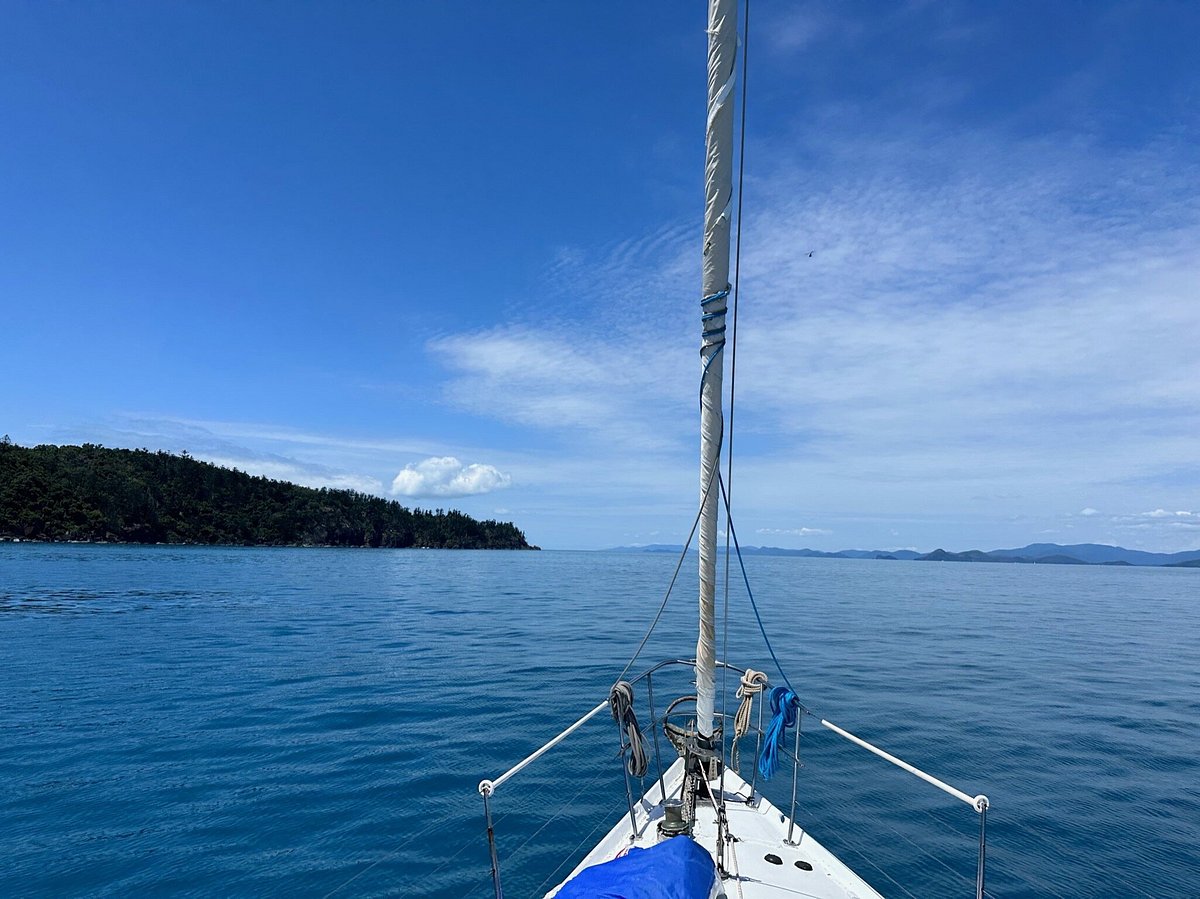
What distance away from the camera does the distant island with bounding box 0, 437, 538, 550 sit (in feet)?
447

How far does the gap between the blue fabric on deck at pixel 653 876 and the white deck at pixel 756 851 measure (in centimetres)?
94

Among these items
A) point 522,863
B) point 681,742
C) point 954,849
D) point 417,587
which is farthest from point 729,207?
point 417,587

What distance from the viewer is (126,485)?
151 meters

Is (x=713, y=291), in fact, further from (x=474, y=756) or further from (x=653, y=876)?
(x=474, y=756)

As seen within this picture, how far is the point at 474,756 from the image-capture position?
1323cm

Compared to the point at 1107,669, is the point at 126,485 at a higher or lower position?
higher

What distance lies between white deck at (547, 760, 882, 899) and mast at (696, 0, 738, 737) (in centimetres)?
132

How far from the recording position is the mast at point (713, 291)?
6062 millimetres

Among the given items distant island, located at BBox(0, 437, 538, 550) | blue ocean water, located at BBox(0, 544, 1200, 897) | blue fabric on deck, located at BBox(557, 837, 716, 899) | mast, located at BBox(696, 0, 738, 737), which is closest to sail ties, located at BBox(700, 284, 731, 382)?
mast, located at BBox(696, 0, 738, 737)

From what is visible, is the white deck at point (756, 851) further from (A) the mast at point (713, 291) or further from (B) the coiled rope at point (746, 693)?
(A) the mast at point (713, 291)

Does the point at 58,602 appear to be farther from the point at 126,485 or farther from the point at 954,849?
the point at 126,485

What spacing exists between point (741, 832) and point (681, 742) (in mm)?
1223

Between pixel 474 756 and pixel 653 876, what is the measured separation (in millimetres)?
9802

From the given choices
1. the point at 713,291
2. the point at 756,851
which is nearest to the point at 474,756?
the point at 756,851
